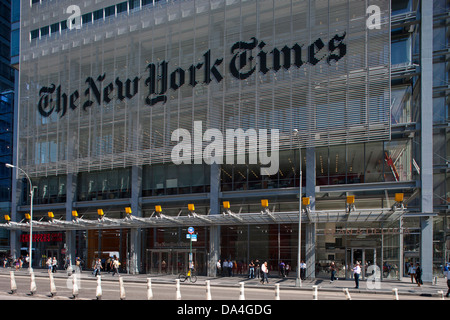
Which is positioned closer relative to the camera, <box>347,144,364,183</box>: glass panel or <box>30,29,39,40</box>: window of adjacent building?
<box>347,144,364,183</box>: glass panel

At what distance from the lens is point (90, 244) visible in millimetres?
49031

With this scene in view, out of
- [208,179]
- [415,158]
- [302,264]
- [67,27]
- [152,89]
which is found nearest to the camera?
[302,264]

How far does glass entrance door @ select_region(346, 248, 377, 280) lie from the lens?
35.8 metres

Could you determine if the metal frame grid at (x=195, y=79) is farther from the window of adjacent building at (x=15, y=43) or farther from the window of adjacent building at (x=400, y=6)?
the window of adjacent building at (x=400, y=6)

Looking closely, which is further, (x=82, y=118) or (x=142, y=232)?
(x=82, y=118)

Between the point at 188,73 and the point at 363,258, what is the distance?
23.8m

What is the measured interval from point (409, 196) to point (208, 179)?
18232 mm

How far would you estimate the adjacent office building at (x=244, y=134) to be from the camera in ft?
117

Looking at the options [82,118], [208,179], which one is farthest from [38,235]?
[208,179]

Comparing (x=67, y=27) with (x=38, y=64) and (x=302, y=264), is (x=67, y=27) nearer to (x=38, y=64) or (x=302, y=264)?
(x=38, y=64)

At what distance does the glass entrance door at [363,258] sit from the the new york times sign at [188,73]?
1613cm

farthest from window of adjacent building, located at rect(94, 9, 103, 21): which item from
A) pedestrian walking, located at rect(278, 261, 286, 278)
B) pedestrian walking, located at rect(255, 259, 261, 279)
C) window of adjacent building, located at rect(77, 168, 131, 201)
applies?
pedestrian walking, located at rect(278, 261, 286, 278)

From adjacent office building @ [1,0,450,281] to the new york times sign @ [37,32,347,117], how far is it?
0.14 metres

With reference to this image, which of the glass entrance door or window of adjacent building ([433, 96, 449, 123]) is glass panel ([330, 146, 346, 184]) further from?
window of adjacent building ([433, 96, 449, 123])
